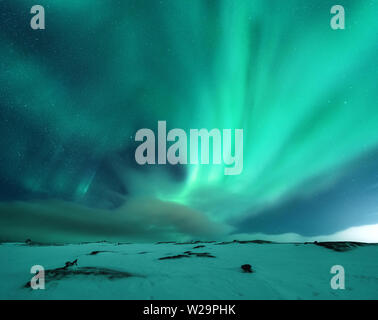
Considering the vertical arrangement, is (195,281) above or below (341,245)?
below

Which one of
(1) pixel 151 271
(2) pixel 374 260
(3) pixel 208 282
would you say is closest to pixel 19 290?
(1) pixel 151 271

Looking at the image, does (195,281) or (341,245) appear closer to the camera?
(195,281)

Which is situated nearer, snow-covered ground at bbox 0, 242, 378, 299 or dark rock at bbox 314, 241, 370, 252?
snow-covered ground at bbox 0, 242, 378, 299

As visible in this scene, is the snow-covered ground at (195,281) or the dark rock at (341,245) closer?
the snow-covered ground at (195,281)
